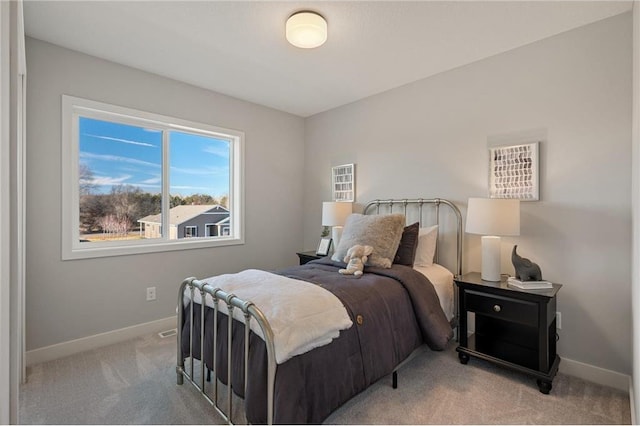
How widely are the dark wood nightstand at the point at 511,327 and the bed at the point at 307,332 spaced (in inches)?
8.5

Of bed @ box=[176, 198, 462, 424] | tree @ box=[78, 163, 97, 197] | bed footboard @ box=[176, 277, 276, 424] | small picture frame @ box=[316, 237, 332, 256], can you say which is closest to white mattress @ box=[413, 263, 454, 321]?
bed @ box=[176, 198, 462, 424]

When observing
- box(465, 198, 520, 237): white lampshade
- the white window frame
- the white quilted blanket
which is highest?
box(465, 198, 520, 237): white lampshade

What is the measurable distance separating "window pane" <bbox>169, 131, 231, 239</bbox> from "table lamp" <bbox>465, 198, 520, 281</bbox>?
9.05 ft

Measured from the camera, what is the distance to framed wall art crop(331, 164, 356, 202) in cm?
379

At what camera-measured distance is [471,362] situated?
8.07ft

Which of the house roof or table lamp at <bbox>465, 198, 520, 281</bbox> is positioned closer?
table lamp at <bbox>465, 198, 520, 281</bbox>

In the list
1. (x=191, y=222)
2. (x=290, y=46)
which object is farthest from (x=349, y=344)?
(x=191, y=222)

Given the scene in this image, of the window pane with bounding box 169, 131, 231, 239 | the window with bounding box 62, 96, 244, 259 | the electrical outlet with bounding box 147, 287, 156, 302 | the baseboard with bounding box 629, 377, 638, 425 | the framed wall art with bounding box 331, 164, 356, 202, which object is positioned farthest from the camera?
the framed wall art with bounding box 331, 164, 356, 202

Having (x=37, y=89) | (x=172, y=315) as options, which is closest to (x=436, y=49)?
(x=37, y=89)

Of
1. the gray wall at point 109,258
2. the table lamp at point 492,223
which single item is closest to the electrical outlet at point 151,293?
the gray wall at point 109,258

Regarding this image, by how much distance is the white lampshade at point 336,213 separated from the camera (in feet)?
11.5

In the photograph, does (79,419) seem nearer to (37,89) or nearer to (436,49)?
(37,89)

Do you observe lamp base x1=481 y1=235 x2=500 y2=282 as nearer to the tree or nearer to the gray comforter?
the gray comforter

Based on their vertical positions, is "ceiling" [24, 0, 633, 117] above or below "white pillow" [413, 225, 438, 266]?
above
